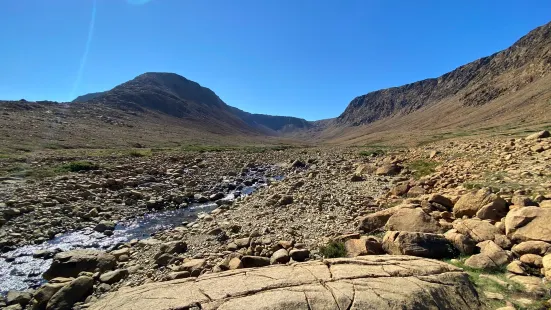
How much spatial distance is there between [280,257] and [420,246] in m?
4.03

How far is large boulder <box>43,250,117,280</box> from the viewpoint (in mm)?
11023

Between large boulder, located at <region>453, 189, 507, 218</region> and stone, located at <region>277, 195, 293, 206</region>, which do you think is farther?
stone, located at <region>277, 195, 293, 206</region>

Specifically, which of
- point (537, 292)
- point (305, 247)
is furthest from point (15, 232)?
point (537, 292)

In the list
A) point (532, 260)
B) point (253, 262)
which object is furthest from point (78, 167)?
point (532, 260)

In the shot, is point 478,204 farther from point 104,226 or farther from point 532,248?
point 104,226

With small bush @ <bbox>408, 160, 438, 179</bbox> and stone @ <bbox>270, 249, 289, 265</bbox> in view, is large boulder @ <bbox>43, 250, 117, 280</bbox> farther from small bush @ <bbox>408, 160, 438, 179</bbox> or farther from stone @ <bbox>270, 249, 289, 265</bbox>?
small bush @ <bbox>408, 160, 438, 179</bbox>

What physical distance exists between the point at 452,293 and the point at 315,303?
9.62ft

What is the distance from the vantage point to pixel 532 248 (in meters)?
7.80

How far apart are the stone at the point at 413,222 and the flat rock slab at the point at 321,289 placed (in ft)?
9.71

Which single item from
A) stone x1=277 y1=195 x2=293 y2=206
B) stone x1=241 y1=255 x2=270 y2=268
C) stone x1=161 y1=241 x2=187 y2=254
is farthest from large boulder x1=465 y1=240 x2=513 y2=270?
stone x1=277 y1=195 x2=293 y2=206

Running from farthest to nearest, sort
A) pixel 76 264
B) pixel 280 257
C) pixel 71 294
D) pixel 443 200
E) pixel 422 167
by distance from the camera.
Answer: pixel 422 167 → pixel 443 200 → pixel 76 264 → pixel 280 257 → pixel 71 294

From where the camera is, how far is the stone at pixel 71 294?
8578 millimetres

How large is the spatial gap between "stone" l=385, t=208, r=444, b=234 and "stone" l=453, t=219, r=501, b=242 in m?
0.64

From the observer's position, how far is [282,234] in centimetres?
1299
